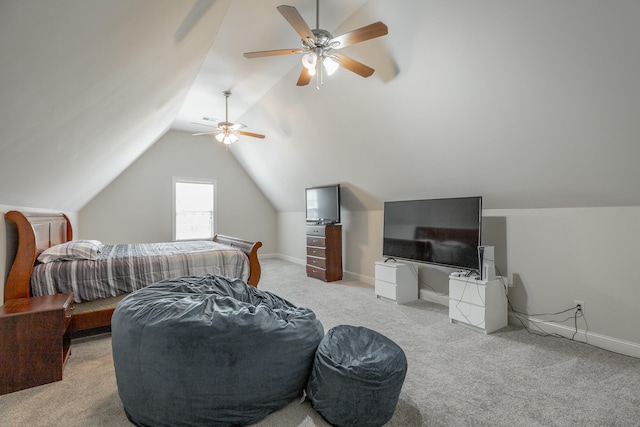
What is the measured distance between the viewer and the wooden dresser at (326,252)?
5438mm

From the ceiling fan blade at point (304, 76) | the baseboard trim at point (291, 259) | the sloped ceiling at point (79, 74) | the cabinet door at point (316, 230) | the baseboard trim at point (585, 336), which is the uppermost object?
the ceiling fan blade at point (304, 76)

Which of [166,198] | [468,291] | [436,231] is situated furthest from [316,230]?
[166,198]

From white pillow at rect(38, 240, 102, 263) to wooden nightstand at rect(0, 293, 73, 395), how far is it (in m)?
0.70

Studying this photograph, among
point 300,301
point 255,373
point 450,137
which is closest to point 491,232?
point 450,137

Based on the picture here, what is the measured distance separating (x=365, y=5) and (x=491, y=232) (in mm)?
2782

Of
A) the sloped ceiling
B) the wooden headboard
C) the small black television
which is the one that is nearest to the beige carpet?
the wooden headboard

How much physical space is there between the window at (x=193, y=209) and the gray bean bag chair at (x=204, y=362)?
5662 millimetres

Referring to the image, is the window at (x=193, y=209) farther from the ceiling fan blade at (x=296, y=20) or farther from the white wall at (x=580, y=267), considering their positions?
the white wall at (x=580, y=267)

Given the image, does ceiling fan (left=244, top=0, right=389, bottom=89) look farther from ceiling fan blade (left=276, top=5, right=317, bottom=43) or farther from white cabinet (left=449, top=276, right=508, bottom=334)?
white cabinet (left=449, top=276, right=508, bottom=334)

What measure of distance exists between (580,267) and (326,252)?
11.3ft

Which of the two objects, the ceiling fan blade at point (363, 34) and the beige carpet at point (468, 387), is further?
the ceiling fan blade at point (363, 34)

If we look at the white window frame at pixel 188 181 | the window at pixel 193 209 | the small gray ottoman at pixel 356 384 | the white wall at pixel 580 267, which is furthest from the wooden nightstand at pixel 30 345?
the window at pixel 193 209

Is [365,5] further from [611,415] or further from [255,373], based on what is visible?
[611,415]

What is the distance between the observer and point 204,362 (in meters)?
1.65
